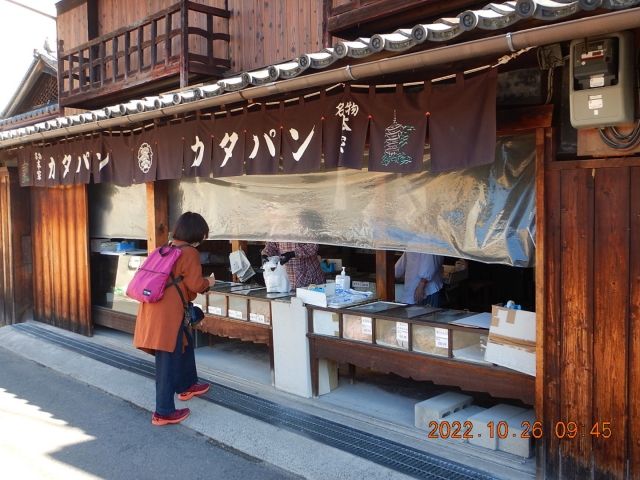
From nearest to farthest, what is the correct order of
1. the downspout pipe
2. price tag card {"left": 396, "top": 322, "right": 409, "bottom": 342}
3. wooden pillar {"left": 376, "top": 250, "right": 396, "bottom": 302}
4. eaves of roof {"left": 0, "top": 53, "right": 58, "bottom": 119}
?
the downspout pipe < price tag card {"left": 396, "top": 322, "right": 409, "bottom": 342} < wooden pillar {"left": 376, "top": 250, "right": 396, "bottom": 302} < eaves of roof {"left": 0, "top": 53, "right": 58, "bottom": 119}

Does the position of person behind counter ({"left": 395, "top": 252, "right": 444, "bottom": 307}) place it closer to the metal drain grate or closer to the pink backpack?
the metal drain grate

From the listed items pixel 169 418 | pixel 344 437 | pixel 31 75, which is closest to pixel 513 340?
pixel 344 437

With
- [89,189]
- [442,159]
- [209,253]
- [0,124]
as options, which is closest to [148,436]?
[442,159]

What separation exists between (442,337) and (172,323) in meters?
2.93

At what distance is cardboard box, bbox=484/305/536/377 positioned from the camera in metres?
4.97

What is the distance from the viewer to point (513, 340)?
5086 millimetres

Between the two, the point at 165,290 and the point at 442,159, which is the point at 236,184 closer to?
the point at 165,290

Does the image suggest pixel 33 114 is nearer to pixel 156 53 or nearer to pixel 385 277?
pixel 156 53

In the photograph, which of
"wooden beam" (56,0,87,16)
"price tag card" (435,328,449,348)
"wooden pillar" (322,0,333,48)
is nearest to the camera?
"price tag card" (435,328,449,348)

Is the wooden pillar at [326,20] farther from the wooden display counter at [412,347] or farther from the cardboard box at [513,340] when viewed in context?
the cardboard box at [513,340]

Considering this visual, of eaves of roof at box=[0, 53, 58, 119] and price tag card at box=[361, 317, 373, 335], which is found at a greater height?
eaves of roof at box=[0, 53, 58, 119]

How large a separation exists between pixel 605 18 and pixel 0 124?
19.2 meters

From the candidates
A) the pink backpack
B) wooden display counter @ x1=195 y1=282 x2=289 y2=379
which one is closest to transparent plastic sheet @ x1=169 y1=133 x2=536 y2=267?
wooden display counter @ x1=195 y1=282 x2=289 y2=379

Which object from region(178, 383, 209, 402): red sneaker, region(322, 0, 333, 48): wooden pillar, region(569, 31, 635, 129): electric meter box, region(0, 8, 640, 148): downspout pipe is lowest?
region(178, 383, 209, 402): red sneaker
